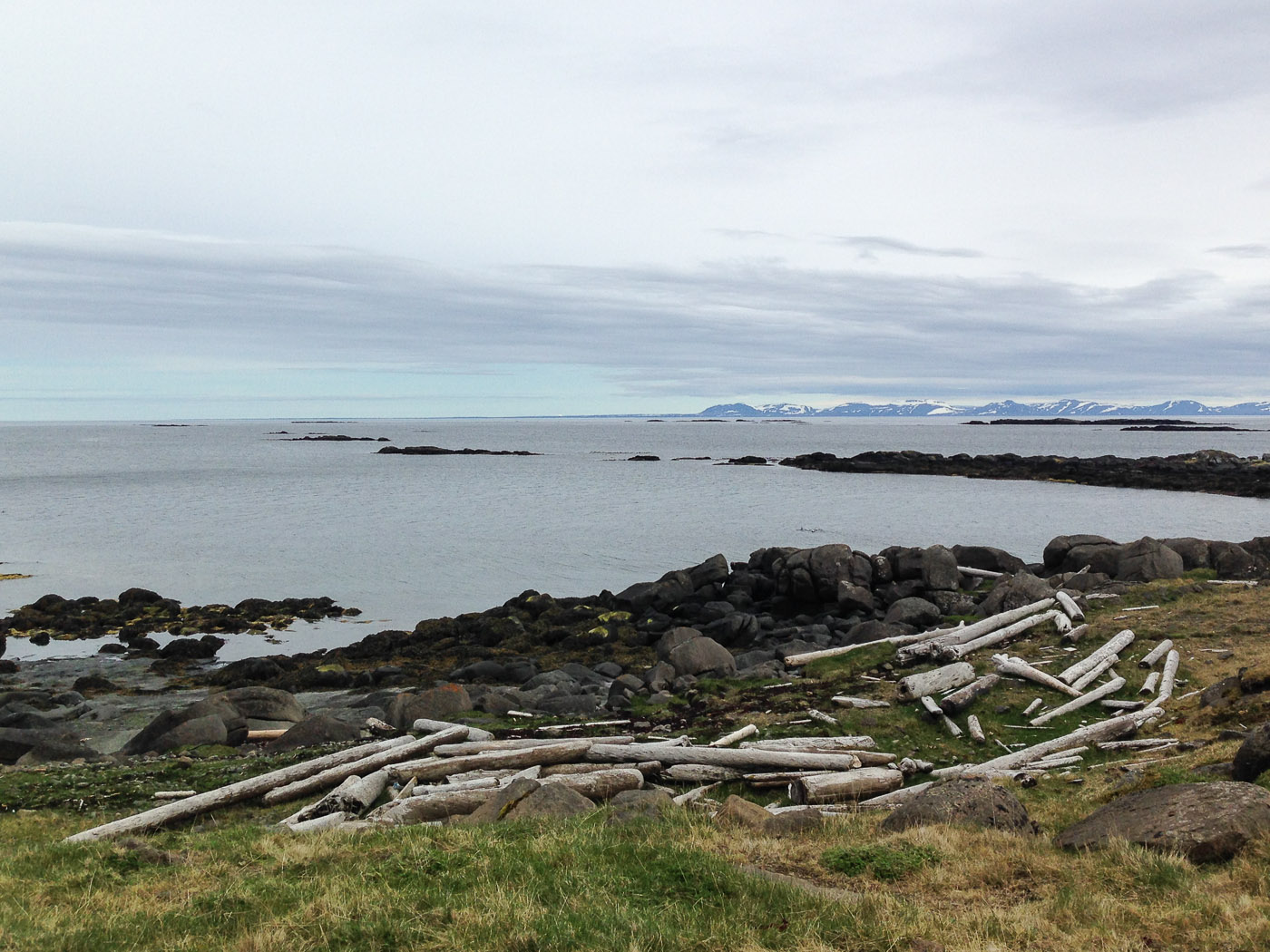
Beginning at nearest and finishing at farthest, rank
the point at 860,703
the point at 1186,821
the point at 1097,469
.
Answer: the point at 1186,821
the point at 860,703
the point at 1097,469

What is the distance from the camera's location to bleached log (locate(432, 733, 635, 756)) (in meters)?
12.5

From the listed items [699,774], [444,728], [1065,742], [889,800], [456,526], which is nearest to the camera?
[889,800]

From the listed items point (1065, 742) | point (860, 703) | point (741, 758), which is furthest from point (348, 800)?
point (1065, 742)

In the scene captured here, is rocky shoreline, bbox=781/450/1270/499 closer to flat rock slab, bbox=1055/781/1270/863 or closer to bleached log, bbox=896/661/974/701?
bleached log, bbox=896/661/974/701

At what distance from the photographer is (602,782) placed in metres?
11.1

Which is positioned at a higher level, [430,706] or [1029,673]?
[1029,673]

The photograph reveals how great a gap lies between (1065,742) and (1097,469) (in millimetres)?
85376

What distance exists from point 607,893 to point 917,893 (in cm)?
243

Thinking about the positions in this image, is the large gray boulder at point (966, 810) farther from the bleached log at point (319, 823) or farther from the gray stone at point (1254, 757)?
the bleached log at point (319, 823)

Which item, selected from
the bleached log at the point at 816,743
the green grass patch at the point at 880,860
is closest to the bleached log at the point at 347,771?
the bleached log at the point at 816,743

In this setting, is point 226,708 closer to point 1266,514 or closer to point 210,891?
point 210,891

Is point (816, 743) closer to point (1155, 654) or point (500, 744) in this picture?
point (500, 744)

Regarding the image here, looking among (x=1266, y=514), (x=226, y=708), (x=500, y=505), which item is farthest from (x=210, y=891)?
(x=1266, y=514)

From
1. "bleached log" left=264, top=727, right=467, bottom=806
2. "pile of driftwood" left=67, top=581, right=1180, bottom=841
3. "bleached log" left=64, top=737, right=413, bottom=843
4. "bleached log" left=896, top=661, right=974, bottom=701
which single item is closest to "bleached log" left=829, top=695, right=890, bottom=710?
"bleached log" left=896, top=661, right=974, bottom=701
